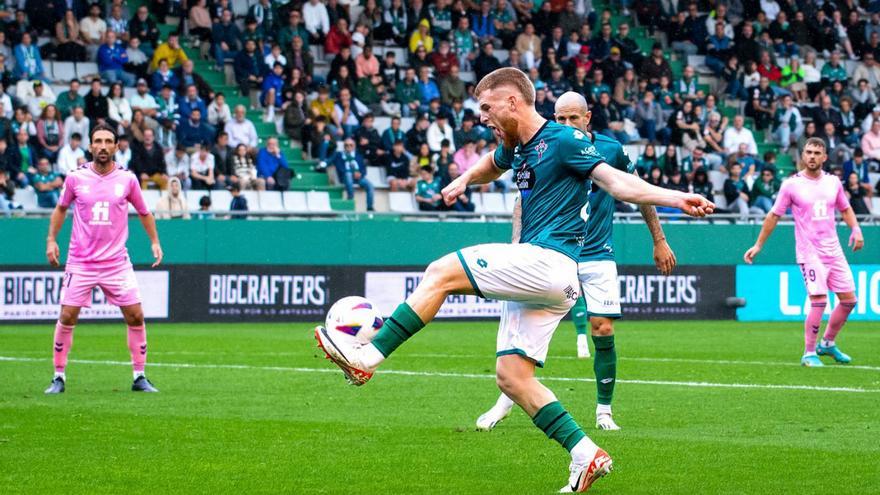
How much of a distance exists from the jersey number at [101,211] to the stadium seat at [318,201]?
14072 mm

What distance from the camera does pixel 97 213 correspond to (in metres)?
12.9

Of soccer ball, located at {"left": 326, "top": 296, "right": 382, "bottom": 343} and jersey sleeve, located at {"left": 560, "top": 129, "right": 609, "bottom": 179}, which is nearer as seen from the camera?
soccer ball, located at {"left": 326, "top": 296, "right": 382, "bottom": 343}

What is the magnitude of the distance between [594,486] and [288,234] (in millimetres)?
18102

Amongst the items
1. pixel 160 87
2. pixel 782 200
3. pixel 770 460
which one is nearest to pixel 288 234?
pixel 160 87

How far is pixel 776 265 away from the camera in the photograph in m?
27.8

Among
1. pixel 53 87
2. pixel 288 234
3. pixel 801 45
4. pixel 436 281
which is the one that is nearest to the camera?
pixel 436 281

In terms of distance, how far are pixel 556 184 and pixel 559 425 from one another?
4.10 ft

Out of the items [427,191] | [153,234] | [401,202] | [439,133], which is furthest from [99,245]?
[439,133]

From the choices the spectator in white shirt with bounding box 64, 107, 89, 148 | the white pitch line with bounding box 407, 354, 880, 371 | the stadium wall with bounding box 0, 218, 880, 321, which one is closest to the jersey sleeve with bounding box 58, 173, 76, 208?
the white pitch line with bounding box 407, 354, 880, 371

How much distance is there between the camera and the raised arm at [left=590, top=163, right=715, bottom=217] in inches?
262

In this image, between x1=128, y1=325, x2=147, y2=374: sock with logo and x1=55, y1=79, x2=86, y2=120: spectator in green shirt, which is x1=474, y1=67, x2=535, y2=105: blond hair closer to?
x1=128, y1=325, x2=147, y2=374: sock with logo

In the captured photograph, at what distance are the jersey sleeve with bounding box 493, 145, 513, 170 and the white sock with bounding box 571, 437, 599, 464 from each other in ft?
5.11

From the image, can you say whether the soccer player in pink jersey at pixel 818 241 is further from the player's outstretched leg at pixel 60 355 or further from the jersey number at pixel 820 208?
the player's outstretched leg at pixel 60 355

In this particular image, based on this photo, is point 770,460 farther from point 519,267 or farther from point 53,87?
point 53,87
